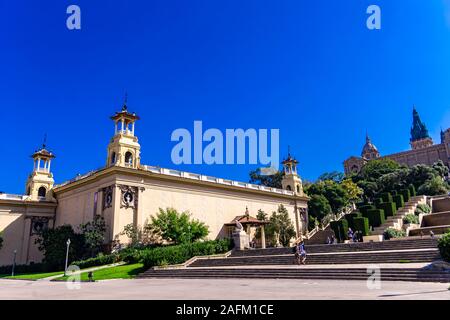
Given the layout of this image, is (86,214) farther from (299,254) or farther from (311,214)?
(311,214)

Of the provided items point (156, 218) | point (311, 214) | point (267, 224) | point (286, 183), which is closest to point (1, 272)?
point (156, 218)

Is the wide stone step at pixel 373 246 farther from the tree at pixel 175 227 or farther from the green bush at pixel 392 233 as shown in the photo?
the green bush at pixel 392 233

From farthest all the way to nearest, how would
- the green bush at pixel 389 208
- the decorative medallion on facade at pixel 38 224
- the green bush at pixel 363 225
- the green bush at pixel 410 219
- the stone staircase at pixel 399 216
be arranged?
1. the green bush at pixel 389 208
2. the decorative medallion on facade at pixel 38 224
3. the green bush at pixel 410 219
4. the stone staircase at pixel 399 216
5. the green bush at pixel 363 225

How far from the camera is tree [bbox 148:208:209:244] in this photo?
35.4 m

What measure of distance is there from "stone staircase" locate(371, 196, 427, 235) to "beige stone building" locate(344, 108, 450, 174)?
64365 millimetres

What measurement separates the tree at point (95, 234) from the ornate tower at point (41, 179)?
1425 cm

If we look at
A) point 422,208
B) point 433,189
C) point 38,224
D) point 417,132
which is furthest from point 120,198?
point 417,132

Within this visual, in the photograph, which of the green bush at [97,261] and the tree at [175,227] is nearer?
the green bush at [97,261]

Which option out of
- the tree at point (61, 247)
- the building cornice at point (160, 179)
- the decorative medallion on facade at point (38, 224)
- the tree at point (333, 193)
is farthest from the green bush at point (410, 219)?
the decorative medallion on facade at point (38, 224)

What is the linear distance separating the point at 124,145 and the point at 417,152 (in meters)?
126

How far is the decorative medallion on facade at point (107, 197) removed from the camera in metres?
35.6

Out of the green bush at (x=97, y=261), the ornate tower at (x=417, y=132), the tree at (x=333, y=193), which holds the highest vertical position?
the ornate tower at (x=417, y=132)
